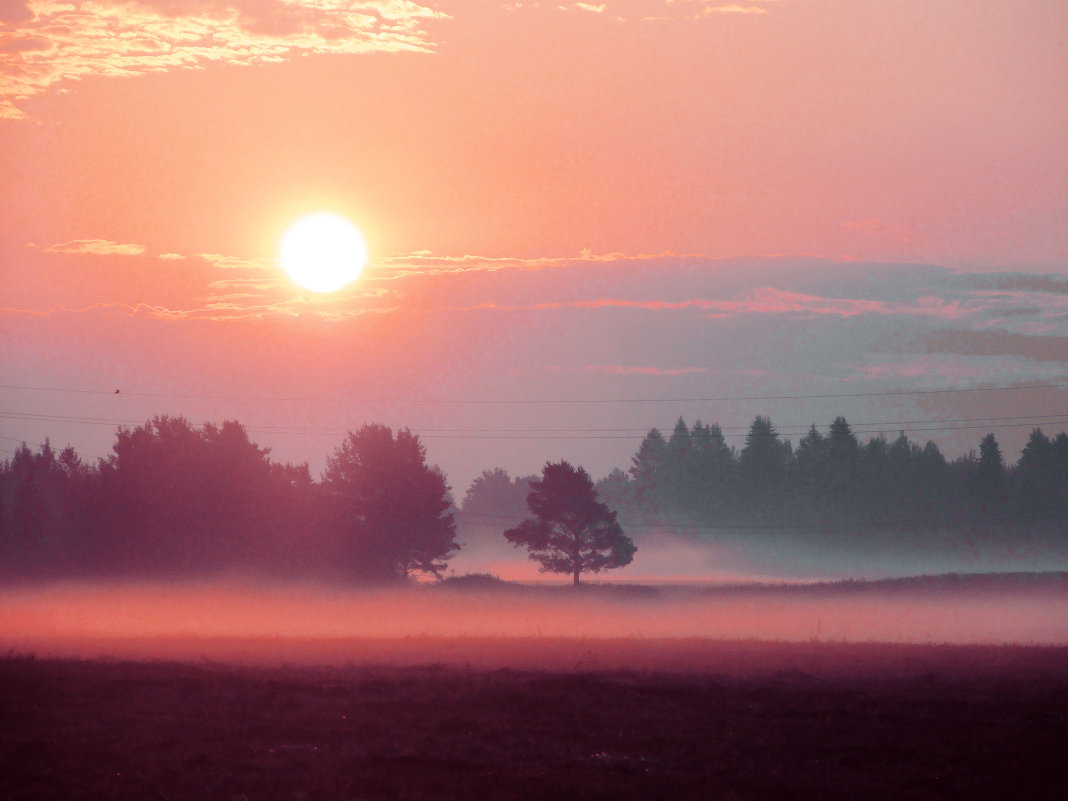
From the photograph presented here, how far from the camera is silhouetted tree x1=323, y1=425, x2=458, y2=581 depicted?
99.8 metres

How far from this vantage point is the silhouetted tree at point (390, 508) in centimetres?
9975

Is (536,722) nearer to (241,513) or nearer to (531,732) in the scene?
(531,732)

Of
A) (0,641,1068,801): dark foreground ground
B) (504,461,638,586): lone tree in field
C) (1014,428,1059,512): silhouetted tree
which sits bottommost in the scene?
(0,641,1068,801): dark foreground ground

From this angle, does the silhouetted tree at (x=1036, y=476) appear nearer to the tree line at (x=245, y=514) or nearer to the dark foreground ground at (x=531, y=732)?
the tree line at (x=245, y=514)

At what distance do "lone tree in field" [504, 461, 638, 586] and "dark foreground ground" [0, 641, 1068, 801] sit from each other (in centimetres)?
7568

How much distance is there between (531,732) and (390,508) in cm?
7457

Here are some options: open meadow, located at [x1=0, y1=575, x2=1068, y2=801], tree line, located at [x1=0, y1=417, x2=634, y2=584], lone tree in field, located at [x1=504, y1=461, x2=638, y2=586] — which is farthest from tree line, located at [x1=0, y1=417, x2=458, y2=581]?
open meadow, located at [x1=0, y1=575, x2=1068, y2=801]

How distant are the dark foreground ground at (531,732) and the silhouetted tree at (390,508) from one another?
60.8m

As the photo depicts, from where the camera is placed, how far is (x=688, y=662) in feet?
135

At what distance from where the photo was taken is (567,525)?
115125 mm

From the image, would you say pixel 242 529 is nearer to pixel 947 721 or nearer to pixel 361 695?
pixel 361 695

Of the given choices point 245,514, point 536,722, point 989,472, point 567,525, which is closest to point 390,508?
point 245,514

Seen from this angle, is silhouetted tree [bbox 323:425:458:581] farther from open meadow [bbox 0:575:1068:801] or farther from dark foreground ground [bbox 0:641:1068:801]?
dark foreground ground [bbox 0:641:1068:801]

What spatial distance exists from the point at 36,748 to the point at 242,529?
258ft
